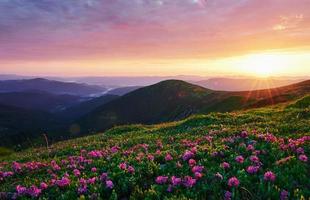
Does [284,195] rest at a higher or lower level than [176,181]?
higher

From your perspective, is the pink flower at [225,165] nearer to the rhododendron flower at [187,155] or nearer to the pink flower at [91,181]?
the rhododendron flower at [187,155]

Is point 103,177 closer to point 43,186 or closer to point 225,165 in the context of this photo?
point 43,186

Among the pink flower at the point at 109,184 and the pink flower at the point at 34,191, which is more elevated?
the pink flower at the point at 109,184

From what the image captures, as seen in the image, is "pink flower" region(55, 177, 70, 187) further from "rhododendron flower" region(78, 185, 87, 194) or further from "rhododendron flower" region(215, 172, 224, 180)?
"rhododendron flower" region(215, 172, 224, 180)

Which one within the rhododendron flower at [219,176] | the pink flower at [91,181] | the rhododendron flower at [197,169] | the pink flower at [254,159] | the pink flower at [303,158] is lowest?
the pink flower at [91,181]

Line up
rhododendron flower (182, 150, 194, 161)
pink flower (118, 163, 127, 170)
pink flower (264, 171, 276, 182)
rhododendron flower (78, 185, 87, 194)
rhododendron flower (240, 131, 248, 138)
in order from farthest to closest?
rhododendron flower (240, 131, 248, 138)
rhododendron flower (182, 150, 194, 161)
pink flower (118, 163, 127, 170)
rhododendron flower (78, 185, 87, 194)
pink flower (264, 171, 276, 182)

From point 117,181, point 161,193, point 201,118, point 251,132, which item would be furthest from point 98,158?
point 201,118

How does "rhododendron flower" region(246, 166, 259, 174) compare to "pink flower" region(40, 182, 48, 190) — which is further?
"pink flower" region(40, 182, 48, 190)

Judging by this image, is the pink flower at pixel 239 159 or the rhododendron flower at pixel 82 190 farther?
the pink flower at pixel 239 159

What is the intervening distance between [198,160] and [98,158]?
4.26 metres

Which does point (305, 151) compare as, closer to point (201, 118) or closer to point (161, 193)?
point (161, 193)

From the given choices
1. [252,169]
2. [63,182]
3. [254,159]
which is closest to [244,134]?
[254,159]

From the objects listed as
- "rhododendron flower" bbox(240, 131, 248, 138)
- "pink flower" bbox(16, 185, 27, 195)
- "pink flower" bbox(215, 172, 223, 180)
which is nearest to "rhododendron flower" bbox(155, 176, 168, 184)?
"pink flower" bbox(215, 172, 223, 180)

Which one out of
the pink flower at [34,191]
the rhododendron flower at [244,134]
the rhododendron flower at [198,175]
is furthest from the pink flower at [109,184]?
the rhododendron flower at [244,134]
